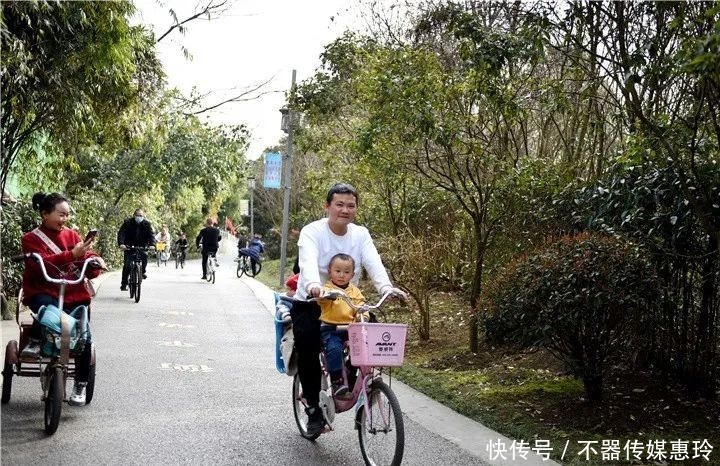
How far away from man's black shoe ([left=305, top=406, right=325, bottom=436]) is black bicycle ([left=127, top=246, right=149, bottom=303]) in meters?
10.8

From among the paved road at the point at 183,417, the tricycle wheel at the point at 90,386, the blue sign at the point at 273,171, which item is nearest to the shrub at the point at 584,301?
the paved road at the point at 183,417

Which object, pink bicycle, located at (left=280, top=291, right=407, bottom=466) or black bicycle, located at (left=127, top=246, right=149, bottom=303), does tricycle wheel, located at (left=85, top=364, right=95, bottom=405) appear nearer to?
pink bicycle, located at (left=280, top=291, right=407, bottom=466)

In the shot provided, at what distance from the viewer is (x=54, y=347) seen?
6.25 metres

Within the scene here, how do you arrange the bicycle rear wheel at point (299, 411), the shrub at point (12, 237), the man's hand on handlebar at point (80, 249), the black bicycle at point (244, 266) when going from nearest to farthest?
the bicycle rear wheel at point (299, 411) < the man's hand on handlebar at point (80, 249) < the shrub at point (12, 237) < the black bicycle at point (244, 266)

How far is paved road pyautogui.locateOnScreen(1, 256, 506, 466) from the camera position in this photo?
18.6 feet

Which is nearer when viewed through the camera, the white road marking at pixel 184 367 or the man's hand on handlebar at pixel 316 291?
the man's hand on handlebar at pixel 316 291

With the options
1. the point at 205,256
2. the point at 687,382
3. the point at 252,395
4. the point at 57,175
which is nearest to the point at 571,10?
the point at 687,382

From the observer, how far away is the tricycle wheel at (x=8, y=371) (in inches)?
257

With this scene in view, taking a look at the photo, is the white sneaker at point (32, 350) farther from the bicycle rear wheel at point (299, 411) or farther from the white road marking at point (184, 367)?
the white road marking at point (184, 367)

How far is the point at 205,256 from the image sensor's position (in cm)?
2322

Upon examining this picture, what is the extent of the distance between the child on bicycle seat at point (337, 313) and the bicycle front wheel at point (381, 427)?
1.39 feet

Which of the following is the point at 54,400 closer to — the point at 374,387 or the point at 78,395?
the point at 78,395

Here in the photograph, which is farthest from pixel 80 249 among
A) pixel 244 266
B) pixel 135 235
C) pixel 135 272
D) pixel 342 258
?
pixel 244 266

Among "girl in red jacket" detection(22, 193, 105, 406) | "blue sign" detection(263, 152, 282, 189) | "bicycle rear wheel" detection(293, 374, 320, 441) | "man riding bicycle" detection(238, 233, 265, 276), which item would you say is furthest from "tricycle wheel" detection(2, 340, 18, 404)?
"man riding bicycle" detection(238, 233, 265, 276)
